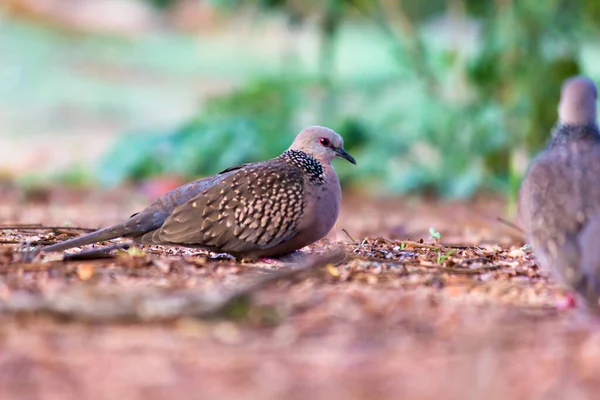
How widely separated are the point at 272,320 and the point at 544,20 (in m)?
12.6

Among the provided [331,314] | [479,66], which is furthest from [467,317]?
[479,66]

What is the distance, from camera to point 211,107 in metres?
18.5

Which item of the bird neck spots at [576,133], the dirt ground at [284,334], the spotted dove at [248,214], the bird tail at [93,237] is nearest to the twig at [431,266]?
the dirt ground at [284,334]

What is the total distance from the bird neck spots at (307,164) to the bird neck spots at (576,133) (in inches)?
53.4

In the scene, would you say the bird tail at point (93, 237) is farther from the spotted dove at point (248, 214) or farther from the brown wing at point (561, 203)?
the brown wing at point (561, 203)

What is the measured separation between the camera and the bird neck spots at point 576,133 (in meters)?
4.23

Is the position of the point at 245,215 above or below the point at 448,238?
above

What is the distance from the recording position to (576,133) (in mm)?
4242

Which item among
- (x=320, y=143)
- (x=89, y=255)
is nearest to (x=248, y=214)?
(x=320, y=143)

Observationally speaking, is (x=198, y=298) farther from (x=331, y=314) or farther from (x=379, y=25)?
(x=379, y=25)

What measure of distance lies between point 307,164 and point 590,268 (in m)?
2.02

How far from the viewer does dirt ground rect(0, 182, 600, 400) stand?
103 inches

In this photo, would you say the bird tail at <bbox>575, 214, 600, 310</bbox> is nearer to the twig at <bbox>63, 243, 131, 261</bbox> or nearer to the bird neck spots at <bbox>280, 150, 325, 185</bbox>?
the bird neck spots at <bbox>280, 150, 325, 185</bbox>

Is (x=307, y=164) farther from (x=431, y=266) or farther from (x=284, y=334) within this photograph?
(x=284, y=334)
